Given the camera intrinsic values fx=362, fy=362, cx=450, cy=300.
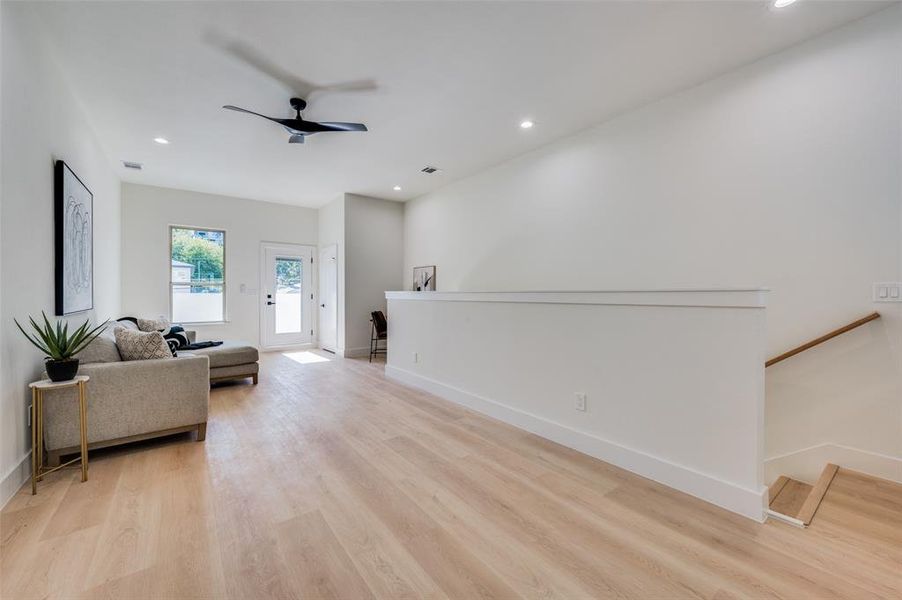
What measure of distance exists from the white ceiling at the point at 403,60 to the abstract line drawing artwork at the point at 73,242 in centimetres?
84

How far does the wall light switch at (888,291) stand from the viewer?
2166mm

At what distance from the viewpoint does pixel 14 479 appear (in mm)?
1996

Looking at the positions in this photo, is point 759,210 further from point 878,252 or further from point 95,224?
point 95,224

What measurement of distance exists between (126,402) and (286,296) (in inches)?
186

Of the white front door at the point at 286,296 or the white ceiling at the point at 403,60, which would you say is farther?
the white front door at the point at 286,296

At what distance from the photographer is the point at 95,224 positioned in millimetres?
3941

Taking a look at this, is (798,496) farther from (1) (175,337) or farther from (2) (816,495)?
(1) (175,337)

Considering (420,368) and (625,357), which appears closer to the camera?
(625,357)

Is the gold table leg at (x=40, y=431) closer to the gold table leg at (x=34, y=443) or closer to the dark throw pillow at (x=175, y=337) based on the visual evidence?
the gold table leg at (x=34, y=443)

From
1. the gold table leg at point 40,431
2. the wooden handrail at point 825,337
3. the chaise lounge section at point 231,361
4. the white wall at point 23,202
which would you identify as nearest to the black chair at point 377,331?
the chaise lounge section at point 231,361

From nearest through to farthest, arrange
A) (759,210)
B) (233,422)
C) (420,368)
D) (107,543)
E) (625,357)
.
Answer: (107,543) → (625,357) → (759,210) → (233,422) → (420,368)

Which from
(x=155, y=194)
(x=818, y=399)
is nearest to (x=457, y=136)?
(x=818, y=399)

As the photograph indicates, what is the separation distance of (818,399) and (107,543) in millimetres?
4143

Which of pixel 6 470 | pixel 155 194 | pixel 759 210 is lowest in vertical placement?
pixel 6 470
